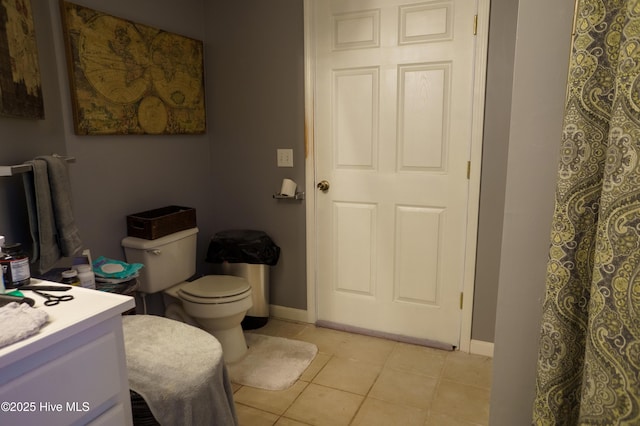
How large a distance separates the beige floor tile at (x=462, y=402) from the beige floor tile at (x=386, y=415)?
0.34 feet

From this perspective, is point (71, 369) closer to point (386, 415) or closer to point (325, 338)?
point (386, 415)

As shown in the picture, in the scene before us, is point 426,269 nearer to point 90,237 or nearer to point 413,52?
point 413,52

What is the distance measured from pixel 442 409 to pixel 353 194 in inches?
49.8

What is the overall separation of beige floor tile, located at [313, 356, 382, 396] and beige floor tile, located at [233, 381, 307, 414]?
0.14m

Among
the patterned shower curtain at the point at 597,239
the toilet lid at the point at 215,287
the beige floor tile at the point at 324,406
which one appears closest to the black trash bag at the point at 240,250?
the toilet lid at the point at 215,287

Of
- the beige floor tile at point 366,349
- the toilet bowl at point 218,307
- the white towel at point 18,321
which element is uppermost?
the white towel at point 18,321

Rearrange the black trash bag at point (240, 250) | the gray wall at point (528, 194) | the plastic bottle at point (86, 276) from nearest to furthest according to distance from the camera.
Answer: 1. the gray wall at point (528, 194)
2. the plastic bottle at point (86, 276)
3. the black trash bag at point (240, 250)

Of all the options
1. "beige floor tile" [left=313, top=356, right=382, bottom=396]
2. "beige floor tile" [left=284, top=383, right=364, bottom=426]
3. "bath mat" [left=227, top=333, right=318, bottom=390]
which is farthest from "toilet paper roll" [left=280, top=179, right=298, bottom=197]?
"beige floor tile" [left=284, top=383, right=364, bottom=426]

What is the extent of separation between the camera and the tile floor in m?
1.97

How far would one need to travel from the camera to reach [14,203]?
178cm

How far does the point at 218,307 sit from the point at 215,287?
0.51 ft

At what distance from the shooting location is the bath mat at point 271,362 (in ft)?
7.38

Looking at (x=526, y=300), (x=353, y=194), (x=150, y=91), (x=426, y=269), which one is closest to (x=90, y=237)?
(x=150, y=91)

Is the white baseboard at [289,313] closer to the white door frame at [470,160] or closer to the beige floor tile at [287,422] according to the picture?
the white door frame at [470,160]
